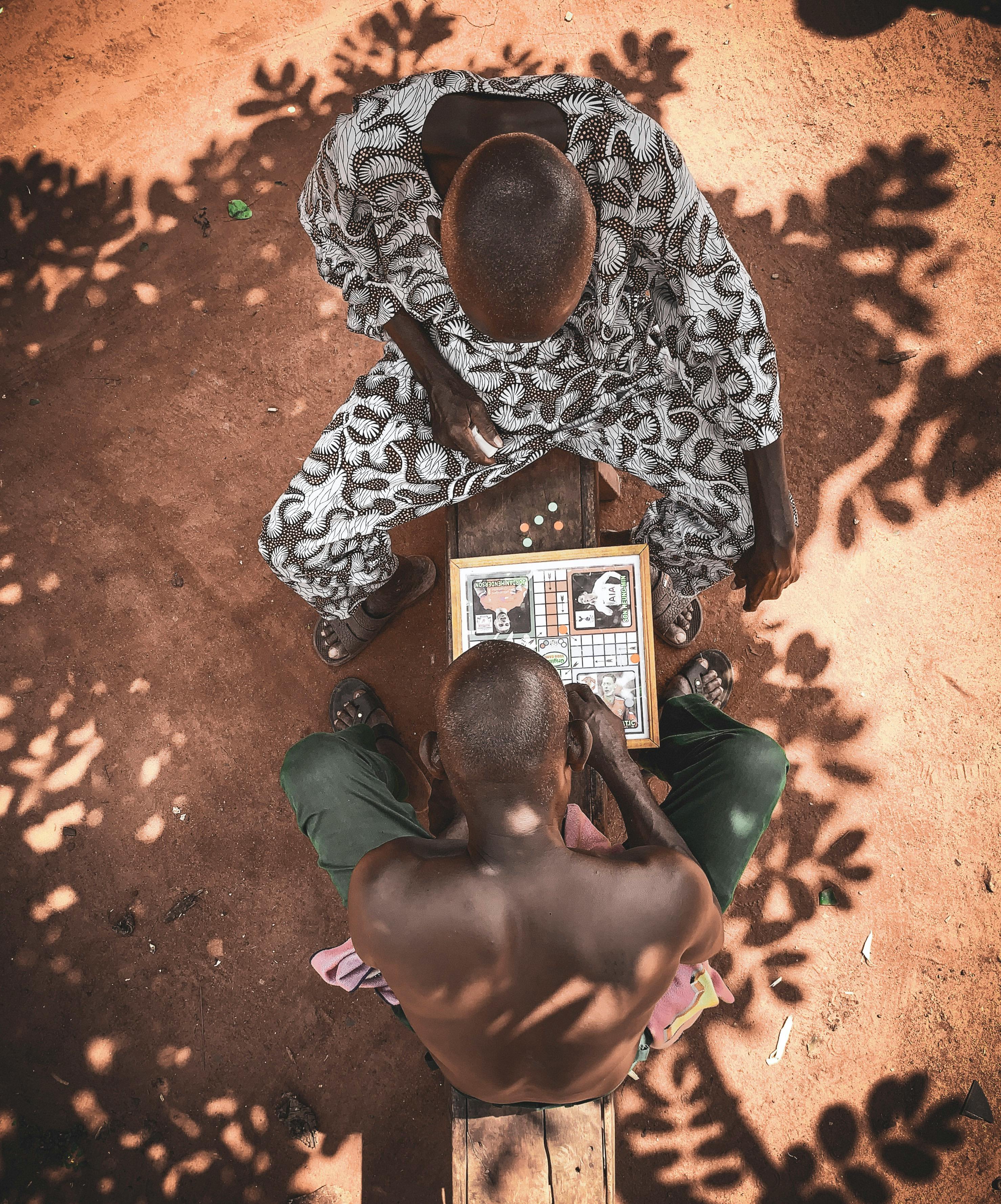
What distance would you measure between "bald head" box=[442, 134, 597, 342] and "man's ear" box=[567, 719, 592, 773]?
101cm

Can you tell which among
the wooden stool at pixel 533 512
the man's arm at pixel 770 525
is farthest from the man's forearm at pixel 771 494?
the wooden stool at pixel 533 512

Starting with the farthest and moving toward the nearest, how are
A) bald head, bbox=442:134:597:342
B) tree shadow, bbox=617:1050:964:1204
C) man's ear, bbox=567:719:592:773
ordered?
tree shadow, bbox=617:1050:964:1204
man's ear, bbox=567:719:592:773
bald head, bbox=442:134:597:342

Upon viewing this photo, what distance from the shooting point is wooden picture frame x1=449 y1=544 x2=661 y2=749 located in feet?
8.01

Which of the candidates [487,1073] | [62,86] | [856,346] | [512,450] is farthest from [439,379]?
[62,86]

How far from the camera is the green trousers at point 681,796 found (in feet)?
7.44

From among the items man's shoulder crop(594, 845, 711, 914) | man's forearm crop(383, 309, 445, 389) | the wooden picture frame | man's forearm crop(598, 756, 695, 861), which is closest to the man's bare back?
man's shoulder crop(594, 845, 711, 914)

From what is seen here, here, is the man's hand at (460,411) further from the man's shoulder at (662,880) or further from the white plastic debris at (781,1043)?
the white plastic debris at (781,1043)

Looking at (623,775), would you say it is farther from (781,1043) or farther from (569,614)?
(781,1043)

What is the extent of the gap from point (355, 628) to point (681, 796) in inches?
65.0

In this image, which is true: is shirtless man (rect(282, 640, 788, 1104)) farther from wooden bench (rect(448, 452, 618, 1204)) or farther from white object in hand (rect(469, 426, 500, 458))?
white object in hand (rect(469, 426, 500, 458))

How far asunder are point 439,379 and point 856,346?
2286 mm

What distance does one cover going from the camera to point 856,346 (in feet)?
11.5

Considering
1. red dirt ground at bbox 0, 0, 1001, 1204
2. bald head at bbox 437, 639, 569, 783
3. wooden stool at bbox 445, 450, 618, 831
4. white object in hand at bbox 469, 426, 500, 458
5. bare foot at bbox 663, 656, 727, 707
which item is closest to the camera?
bald head at bbox 437, 639, 569, 783

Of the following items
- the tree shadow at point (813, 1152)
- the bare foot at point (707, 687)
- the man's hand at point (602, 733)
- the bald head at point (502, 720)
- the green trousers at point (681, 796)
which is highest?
the bald head at point (502, 720)
